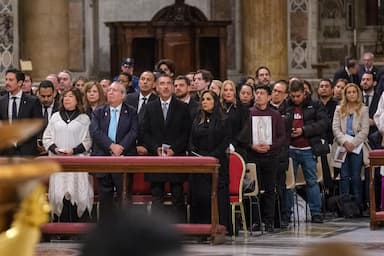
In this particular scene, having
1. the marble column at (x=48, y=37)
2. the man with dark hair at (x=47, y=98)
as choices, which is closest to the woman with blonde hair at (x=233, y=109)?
the man with dark hair at (x=47, y=98)

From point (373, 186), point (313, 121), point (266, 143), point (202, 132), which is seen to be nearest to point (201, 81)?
point (313, 121)

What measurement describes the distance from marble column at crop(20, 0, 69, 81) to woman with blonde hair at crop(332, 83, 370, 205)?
9273 mm

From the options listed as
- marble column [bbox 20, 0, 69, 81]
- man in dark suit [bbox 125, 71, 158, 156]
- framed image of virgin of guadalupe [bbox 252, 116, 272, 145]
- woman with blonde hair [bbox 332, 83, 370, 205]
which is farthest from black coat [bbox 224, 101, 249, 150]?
marble column [bbox 20, 0, 69, 81]

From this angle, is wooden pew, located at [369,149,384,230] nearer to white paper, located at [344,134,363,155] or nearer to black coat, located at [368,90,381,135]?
white paper, located at [344,134,363,155]

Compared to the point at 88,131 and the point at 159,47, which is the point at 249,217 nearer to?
the point at 88,131

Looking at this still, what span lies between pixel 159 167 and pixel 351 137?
4215 millimetres

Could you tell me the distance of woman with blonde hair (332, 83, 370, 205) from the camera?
16906mm

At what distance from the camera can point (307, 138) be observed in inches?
654

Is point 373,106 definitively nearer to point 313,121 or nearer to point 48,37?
point 313,121

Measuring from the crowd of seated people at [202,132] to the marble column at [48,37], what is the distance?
8.44 metres

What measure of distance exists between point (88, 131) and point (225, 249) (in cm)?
260

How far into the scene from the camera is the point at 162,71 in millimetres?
18156

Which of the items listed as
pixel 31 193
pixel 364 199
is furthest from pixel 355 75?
pixel 31 193

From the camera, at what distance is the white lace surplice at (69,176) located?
47.0ft
